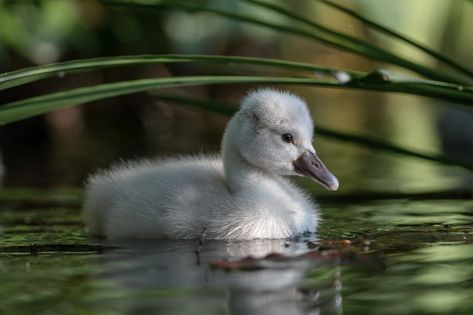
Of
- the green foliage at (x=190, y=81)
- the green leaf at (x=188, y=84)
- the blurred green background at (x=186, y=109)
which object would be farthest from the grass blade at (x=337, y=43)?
the blurred green background at (x=186, y=109)

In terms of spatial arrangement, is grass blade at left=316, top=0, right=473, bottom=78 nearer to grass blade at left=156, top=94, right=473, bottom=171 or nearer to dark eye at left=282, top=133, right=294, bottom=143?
grass blade at left=156, top=94, right=473, bottom=171

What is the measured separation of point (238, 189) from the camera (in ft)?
16.4

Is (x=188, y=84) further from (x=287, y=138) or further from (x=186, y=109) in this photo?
(x=186, y=109)

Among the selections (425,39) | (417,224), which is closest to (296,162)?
(417,224)

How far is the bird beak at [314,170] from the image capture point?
4.98 meters

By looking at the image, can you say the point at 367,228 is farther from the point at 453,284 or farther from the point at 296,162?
the point at 453,284

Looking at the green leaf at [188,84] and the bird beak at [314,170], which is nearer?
the green leaf at [188,84]

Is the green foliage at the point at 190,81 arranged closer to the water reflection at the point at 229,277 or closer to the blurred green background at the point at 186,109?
the water reflection at the point at 229,277

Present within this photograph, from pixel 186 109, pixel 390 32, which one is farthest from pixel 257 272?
pixel 186 109

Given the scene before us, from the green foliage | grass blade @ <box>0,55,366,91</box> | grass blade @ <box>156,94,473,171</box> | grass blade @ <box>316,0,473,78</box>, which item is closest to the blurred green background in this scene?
grass blade @ <box>156,94,473,171</box>

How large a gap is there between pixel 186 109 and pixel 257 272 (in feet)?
33.2

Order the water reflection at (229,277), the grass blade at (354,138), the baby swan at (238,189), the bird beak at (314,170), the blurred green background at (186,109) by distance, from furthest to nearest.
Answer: the blurred green background at (186,109)
the grass blade at (354,138)
the bird beak at (314,170)
the baby swan at (238,189)
the water reflection at (229,277)

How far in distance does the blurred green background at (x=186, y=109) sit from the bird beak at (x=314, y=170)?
174 centimetres

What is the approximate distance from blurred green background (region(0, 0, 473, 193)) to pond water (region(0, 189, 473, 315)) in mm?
2145
